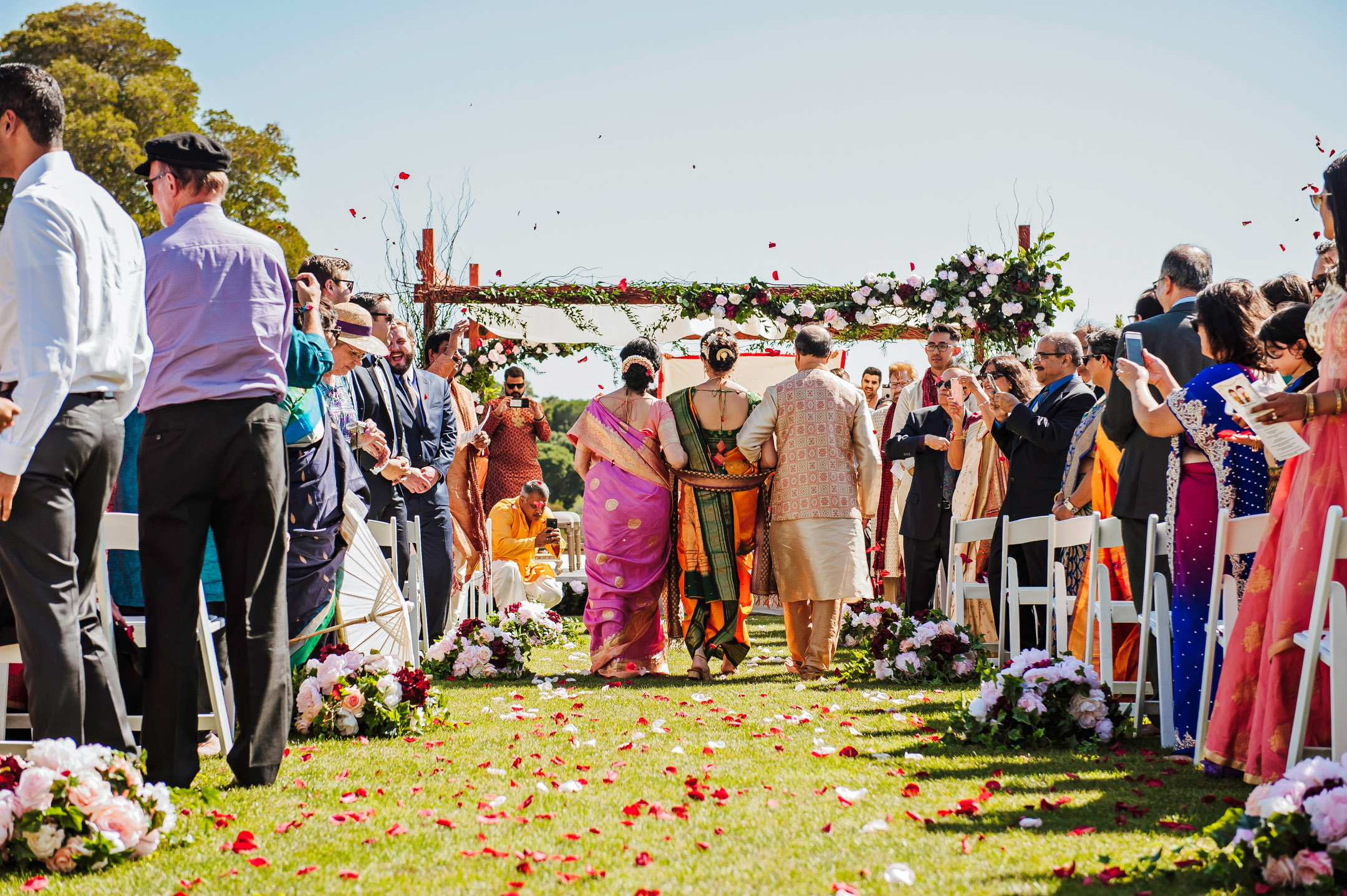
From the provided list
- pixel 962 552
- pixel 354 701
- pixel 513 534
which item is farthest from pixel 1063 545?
pixel 513 534

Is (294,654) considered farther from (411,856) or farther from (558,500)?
(558,500)

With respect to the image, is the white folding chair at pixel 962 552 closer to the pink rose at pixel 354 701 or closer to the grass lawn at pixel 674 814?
the grass lawn at pixel 674 814

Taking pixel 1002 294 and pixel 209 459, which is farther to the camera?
pixel 1002 294

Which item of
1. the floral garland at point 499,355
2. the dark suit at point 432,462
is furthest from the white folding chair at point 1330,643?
the floral garland at point 499,355

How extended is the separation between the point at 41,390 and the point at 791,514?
4.65 meters

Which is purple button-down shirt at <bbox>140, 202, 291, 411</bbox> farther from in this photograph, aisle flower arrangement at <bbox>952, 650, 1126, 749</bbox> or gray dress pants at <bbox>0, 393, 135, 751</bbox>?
aisle flower arrangement at <bbox>952, 650, 1126, 749</bbox>

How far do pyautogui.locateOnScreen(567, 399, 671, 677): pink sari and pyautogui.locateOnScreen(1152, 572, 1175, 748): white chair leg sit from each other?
3.39m

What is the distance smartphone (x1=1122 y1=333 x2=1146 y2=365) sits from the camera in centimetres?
466

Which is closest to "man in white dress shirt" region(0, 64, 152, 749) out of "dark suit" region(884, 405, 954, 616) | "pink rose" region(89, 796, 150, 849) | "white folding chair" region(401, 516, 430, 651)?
"pink rose" region(89, 796, 150, 849)

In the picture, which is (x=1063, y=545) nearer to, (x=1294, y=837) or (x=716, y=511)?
(x=716, y=511)

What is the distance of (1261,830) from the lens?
246 centimetres

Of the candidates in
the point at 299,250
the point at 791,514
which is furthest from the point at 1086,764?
the point at 299,250

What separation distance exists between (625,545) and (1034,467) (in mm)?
2421

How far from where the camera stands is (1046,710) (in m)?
4.33
